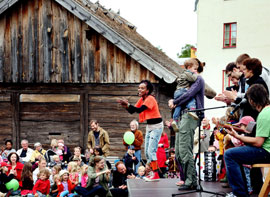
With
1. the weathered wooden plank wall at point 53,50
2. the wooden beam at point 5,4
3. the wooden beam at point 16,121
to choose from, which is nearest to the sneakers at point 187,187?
the weathered wooden plank wall at point 53,50

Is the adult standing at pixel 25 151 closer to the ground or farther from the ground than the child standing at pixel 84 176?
farther from the ground

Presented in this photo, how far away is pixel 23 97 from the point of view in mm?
13641

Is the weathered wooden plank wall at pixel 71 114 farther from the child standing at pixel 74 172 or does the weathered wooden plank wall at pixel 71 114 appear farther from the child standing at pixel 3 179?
the child standing at pixel 3 179

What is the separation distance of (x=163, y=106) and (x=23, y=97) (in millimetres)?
4621

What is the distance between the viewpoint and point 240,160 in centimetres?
521

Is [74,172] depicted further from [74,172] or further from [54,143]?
[54,143]

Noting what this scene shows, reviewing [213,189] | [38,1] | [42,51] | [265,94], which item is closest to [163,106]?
[42,51]

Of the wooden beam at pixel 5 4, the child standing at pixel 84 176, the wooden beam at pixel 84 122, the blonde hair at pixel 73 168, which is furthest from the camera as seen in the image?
the wooden beam at pixel 84 122

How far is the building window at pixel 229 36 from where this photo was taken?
25922mm

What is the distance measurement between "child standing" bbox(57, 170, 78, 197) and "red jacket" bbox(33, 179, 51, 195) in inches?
11.9

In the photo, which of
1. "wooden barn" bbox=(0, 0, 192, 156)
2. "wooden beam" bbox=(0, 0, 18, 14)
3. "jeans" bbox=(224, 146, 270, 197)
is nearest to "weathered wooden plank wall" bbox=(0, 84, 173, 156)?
"wooden barn" bbox=(0, 0, 192, 156)

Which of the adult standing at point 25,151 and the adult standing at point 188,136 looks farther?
the adult standing at point 25,151

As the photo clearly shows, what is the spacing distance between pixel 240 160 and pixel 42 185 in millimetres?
6158

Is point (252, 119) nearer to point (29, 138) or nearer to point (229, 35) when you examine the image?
point (29, 138)
